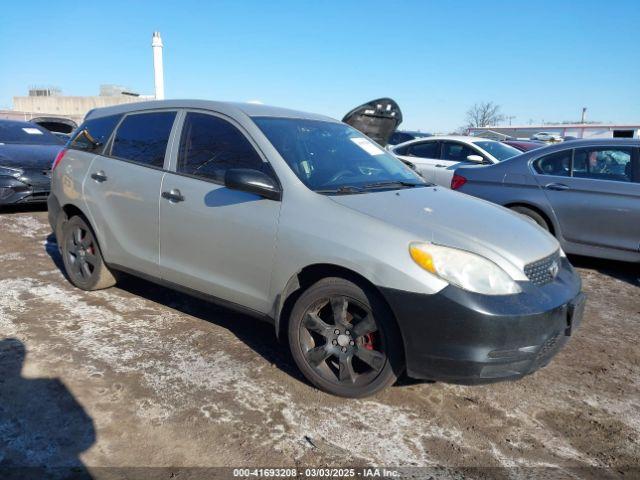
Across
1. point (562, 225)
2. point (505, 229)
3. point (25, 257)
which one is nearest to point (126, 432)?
point (505, 229)

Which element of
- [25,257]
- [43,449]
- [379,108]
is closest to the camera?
[43,449]

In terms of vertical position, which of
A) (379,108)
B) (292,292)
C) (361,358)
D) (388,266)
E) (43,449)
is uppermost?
(379,108)

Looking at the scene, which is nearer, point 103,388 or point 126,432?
point 126,432

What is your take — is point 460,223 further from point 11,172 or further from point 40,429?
point 11,172

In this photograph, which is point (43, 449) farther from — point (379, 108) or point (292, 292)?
point (379, 108)

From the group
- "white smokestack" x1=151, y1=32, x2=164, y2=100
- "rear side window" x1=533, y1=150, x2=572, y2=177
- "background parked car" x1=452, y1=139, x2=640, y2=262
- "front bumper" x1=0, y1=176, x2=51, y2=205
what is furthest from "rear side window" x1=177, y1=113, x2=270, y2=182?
"white smokestack" x1=151, y1=32, x2=164, y2=100

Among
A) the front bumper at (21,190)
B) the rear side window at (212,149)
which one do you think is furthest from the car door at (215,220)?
the front bumper at (21,190)

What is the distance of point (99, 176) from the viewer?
4285 millimetres

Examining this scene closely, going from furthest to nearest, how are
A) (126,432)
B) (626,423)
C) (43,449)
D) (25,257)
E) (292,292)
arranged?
(25,257) → (292,292) → (626,423) → (126,432) → (43,449)

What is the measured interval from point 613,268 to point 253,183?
16.2ft

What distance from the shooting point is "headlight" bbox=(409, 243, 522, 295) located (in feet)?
8.59

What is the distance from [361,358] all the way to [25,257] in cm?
456

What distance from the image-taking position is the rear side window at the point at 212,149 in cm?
345

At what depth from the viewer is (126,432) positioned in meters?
2.62
